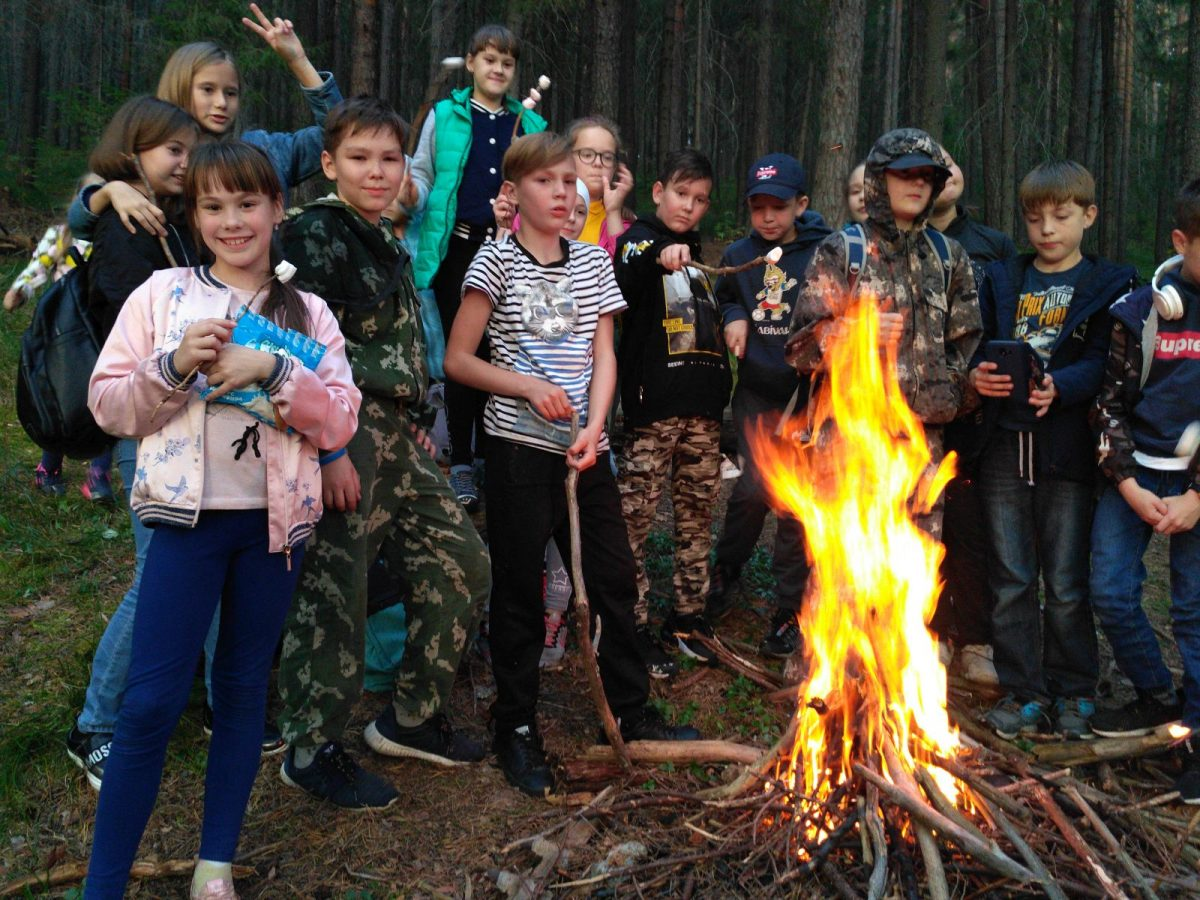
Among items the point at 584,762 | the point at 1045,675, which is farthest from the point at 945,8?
the point at 584,762

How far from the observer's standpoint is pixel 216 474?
2.72 m

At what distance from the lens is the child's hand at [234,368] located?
2604mm

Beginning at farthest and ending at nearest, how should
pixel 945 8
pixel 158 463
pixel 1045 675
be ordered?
1. pixel 945 8
2. pixel 1045 675
3. pixel 158 463

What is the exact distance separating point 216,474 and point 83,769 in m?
1.65

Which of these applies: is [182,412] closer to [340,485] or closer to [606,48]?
[340,485]

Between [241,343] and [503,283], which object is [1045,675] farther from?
[241,343]

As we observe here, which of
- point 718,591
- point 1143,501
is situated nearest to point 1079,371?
point 1143,501

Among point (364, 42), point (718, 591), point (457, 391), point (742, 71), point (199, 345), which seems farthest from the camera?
point (742, 71)

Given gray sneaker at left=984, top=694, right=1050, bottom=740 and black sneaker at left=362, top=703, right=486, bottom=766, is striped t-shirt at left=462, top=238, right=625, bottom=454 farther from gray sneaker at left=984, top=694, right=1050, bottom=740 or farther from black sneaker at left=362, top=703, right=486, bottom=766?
gray sneaker at left=984, top=694, right=1050, bottom=740

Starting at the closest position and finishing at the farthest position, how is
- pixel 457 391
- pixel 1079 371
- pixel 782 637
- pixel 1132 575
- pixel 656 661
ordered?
pixel 1132 575
pixel 1079 371
pixel 656 661
pixel 782 637
pixel 457 391

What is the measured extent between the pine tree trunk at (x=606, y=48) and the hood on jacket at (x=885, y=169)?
1118cm

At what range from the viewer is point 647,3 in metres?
24.7

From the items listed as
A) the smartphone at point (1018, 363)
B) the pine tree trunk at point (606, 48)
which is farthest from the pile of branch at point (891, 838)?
the pine tree trunk at point (606, 48)

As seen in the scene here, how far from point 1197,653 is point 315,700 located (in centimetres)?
353
